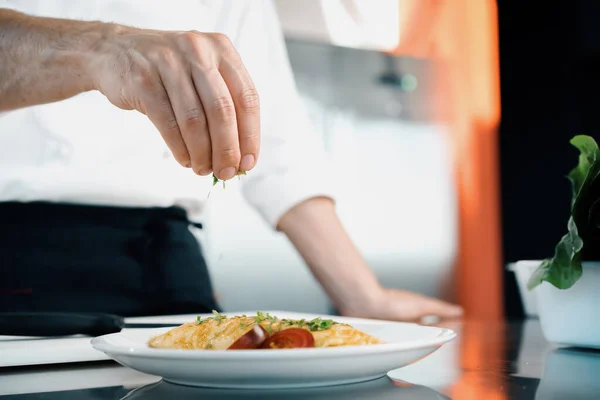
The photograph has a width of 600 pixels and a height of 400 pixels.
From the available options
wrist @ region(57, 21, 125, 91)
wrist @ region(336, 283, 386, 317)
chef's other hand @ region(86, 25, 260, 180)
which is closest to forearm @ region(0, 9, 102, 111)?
wrist @ region(57, 21, 125, 91)

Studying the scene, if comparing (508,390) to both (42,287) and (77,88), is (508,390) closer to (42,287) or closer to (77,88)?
(77,88)

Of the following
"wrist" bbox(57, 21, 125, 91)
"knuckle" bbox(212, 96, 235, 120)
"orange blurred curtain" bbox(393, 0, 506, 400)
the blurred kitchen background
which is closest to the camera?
"knuckle" bbox(212, 96, 235, 120)

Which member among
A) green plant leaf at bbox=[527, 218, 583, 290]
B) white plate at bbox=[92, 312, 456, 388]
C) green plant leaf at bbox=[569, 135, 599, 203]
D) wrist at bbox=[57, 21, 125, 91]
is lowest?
white plate at bbox=[92, 312, 456, 388]

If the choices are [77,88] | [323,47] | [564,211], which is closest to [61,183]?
[77,88]

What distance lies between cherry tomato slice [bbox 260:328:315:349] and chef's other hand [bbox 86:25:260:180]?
0.24 m

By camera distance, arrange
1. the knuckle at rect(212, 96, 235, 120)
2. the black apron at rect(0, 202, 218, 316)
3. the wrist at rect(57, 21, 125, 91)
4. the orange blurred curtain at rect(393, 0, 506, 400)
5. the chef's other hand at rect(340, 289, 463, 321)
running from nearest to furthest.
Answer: the knuckle at rect(212, 96, 235, 120), the wrist at rect(57, 21, 125, 91), the black apron at rect(0, 202, 218, 316), the chef's other hand at rect(340, 289, 463, 321), the orange blurred curtain at rect(393, 0, 506, 400)

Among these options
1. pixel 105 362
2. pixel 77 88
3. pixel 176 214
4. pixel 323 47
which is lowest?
pixel 105 362

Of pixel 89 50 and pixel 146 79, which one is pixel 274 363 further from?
pixel 89 50

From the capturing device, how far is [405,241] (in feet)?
9.34

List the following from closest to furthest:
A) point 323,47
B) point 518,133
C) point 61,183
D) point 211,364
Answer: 1. point 211,364
2. point 61,183
3. point 323,47
4. point 518,133

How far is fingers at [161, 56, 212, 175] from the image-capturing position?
0.70 metres

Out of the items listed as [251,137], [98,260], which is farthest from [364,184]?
[251,137]

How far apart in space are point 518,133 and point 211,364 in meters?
2.61

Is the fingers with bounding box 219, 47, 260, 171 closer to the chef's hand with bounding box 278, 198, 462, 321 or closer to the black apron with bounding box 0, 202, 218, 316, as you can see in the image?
the black apron with bounding box 0, 202, 218, 316
